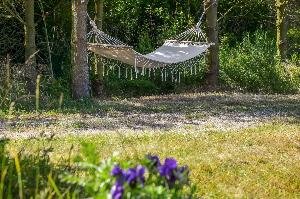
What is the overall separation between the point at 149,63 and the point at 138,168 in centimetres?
748

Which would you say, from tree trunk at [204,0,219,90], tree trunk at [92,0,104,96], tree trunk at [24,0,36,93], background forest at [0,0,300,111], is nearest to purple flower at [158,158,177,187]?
background forest at [0,0,300,111]

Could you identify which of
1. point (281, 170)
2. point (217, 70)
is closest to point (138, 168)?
point (281, 170)

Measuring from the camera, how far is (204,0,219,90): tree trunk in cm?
1098

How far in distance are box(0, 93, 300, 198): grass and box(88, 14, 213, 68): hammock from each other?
0.63 meters

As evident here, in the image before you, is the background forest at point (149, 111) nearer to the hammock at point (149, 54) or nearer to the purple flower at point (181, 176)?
the purple flower at point (181, 176)

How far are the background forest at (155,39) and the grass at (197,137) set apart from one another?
158 cm

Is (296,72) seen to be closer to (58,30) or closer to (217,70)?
(217,70)

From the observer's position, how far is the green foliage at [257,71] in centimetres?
1076

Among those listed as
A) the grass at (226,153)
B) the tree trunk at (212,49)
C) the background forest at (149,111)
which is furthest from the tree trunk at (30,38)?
the grass at (226,153)

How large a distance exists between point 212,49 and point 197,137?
576 cm

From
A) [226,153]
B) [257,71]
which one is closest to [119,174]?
[226,153]

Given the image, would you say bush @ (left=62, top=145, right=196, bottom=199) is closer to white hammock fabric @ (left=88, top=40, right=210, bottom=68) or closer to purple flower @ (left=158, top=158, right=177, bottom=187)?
purple flower @ (left=158, top=158, right=177, bottom=187)

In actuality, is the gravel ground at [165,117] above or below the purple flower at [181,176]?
below

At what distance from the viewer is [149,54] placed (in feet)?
30.6
